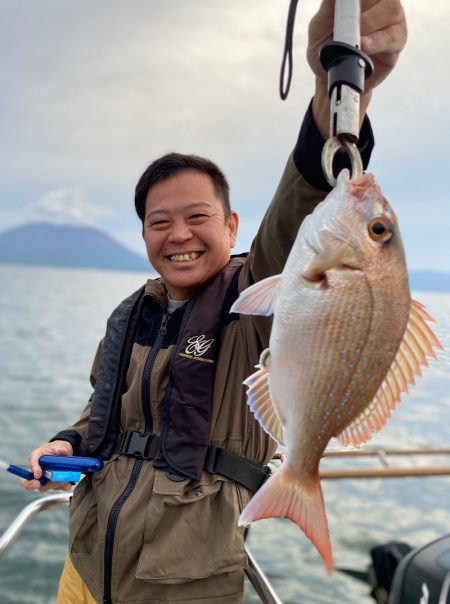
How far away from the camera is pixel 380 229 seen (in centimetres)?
148

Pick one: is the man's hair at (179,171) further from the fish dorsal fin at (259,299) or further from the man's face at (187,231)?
the fish dorsal fin at (259,299)

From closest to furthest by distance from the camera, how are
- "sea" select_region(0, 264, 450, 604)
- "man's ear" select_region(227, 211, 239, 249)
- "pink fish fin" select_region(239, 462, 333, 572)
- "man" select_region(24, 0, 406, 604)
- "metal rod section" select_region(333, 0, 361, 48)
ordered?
"pink fish fin" select_region(239, 462, 333, 572), "metal rod section" select_region(333, 0, 361, 48), "man" select_region(24, 0, 406, 604), "man's ear" select_region(227, 211, 239, 249), "sea" select_region(0, 264, 450, 604)

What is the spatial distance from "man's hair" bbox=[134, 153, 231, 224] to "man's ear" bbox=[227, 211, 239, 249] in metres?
0.05

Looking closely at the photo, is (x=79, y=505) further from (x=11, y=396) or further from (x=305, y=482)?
(x=11, y=396)

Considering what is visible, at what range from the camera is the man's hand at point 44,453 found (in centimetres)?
255

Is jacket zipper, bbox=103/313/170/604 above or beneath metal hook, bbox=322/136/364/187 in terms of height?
beneath

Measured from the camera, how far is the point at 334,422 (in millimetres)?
1535

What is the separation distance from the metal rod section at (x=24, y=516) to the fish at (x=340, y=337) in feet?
6.76

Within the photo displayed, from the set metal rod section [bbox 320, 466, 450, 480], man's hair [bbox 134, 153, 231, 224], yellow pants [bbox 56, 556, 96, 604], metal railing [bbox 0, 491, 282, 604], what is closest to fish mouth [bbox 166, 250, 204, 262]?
man's hair [bbox 134, 153, 231, 224]

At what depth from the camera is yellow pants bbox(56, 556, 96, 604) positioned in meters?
2.64

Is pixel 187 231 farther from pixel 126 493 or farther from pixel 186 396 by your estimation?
pixel 126 493

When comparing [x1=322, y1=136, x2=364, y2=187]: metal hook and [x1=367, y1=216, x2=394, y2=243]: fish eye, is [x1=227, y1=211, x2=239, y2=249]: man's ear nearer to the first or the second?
[x1=322, y1=136, x2=364, y2=187]: metal hook

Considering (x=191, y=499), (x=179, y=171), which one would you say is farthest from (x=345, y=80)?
(x=191, y=499)

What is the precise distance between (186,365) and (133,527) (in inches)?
28.6
